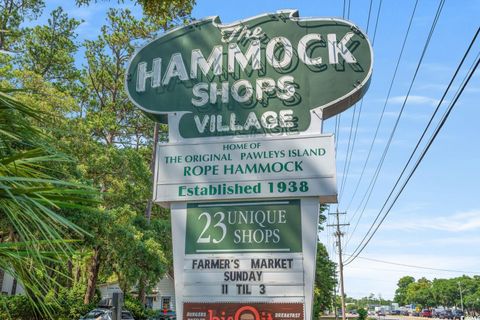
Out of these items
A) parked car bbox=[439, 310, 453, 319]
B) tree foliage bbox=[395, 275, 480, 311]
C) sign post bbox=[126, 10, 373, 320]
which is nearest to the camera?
sign post bbox=[126, 10, 373, 320]

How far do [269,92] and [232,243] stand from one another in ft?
8.02

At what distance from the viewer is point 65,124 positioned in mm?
18328

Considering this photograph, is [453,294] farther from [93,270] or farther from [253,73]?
[253,73]

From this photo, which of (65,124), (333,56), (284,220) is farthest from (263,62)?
(65,124)

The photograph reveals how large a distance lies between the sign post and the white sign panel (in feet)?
0.05

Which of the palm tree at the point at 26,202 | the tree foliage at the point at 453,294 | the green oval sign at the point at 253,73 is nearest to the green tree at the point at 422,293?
the tree foliage at the point at 453,294

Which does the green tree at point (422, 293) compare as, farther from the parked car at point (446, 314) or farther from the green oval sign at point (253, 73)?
the green oval sign at point (253, 73)

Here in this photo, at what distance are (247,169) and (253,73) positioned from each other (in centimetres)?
167

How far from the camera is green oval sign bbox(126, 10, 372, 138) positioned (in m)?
6.93

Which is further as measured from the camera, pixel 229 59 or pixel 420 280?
pixel 420 280

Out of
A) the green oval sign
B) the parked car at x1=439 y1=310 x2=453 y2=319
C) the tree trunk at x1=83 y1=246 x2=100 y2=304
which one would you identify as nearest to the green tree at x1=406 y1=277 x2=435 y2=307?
the parked car at x1=439 y1=310 x2=453 y2=319

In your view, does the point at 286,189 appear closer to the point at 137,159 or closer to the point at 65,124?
the point at 65,124

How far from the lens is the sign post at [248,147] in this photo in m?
6.32

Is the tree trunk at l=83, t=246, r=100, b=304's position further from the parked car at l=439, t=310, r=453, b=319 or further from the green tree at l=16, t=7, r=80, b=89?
the parked car at l=439, t=310, r=453, b=319
